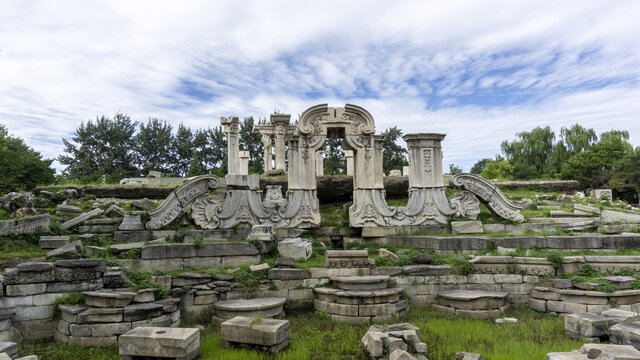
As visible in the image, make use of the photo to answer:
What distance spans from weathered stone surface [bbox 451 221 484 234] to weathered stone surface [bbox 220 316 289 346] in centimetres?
550

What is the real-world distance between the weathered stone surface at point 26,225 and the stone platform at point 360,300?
609 cm

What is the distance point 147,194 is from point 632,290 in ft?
45.4

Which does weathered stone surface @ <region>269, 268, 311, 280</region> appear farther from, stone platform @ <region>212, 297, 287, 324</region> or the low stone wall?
the low stone wall

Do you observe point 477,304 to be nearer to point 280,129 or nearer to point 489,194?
point 489,194

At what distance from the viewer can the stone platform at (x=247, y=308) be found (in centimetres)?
596

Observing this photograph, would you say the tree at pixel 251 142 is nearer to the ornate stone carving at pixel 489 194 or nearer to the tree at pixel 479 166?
the tree at pixel 479 166

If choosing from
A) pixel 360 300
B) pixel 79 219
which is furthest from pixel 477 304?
pixel 79 219

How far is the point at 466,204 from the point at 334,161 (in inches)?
951

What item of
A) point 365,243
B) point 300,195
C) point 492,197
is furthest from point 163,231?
point 492,197

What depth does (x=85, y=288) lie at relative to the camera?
593 centimetres

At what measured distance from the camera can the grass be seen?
480cm

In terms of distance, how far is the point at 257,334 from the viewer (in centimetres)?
489

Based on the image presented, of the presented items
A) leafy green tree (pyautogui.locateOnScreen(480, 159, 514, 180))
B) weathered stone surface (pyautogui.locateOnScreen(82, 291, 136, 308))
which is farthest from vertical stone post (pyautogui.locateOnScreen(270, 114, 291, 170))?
leafy green tree (pyautogui.locateOnScreen(480, 159, 514, 180))

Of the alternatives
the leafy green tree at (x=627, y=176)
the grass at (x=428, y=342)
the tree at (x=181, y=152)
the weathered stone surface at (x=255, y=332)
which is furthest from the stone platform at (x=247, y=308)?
the tree at (x=181, y=152)
